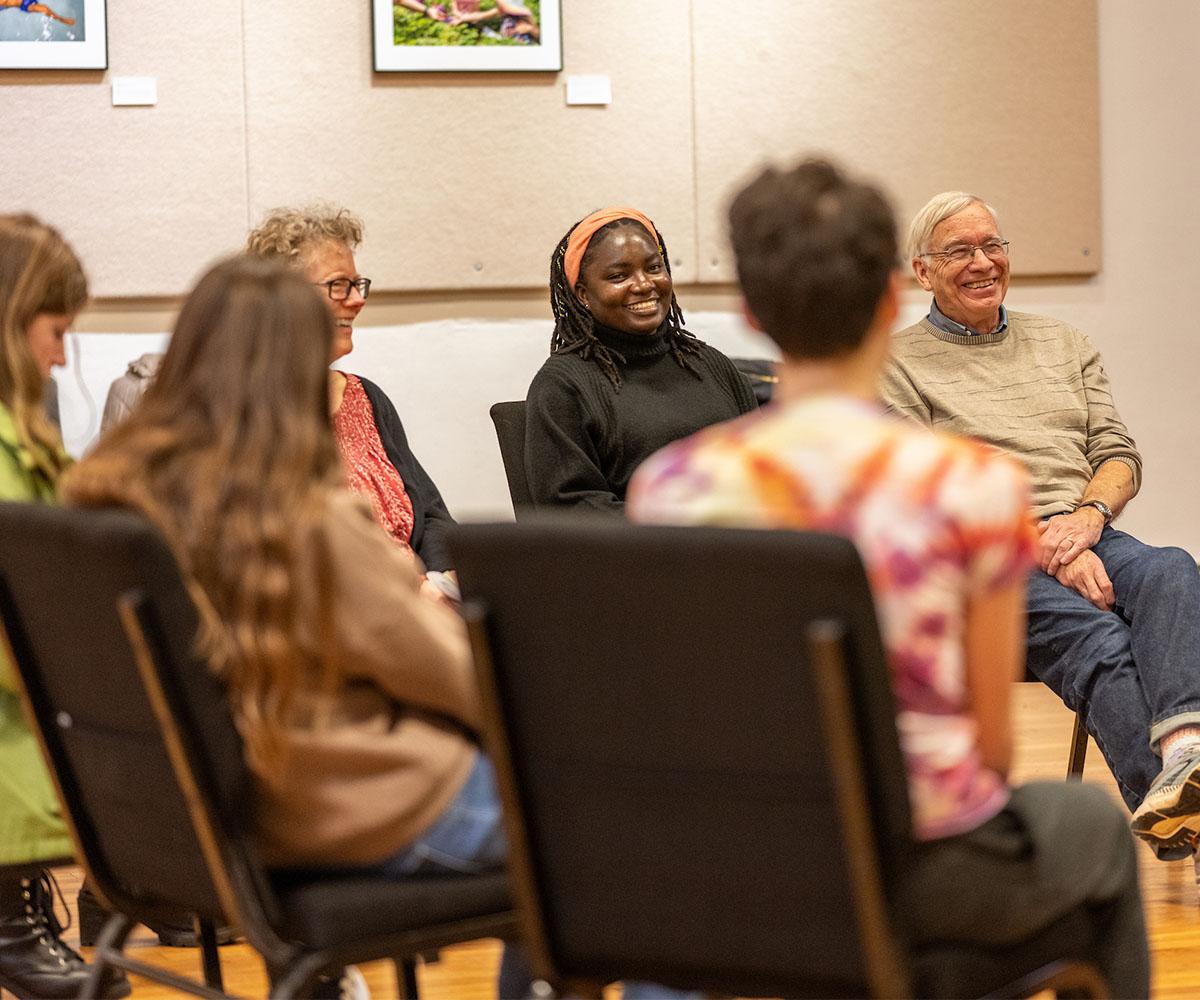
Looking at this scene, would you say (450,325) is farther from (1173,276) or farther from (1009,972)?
(1009,972)

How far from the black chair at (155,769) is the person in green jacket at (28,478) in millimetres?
231

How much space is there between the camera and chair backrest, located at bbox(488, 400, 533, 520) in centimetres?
338

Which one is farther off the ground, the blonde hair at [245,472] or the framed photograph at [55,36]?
the framed photograph at [55,36]

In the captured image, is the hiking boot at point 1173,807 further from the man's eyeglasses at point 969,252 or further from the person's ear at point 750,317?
the person's ear at point 750,317

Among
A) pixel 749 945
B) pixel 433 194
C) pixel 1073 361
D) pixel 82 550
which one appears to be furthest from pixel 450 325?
pixel 749 945

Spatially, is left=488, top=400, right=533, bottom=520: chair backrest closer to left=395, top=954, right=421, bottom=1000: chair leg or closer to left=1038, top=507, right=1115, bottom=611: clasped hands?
left=1038, top=507, right=1115, bottom=611: clasped hands

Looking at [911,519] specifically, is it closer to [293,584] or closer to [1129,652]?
[293,584]

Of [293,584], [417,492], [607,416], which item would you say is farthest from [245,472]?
[417,492]

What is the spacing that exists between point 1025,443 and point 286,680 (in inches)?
92.8

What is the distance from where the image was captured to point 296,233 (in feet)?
10.9

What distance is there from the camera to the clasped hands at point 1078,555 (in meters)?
3.15

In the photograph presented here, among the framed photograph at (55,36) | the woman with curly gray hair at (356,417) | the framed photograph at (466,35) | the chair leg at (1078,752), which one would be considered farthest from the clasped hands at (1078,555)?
Result: the framed photograph at (55,36)

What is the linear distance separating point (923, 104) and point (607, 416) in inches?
88.4

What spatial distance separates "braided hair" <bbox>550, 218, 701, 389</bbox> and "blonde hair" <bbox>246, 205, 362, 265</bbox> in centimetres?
45
